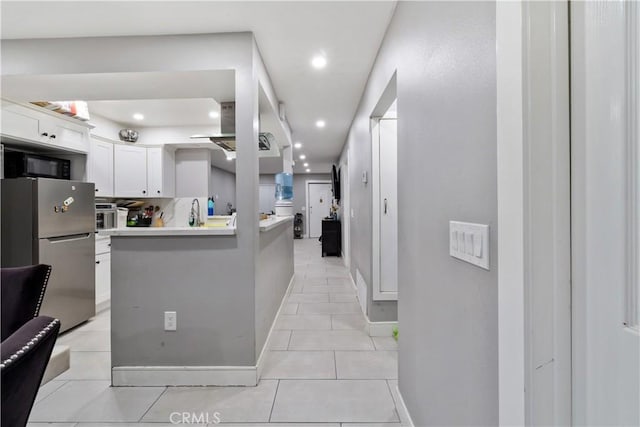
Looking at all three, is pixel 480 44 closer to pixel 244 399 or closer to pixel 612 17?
pixel 612 17

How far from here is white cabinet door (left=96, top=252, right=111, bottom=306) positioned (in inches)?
130

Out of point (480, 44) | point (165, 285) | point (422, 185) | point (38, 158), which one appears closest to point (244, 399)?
point (165, 285)

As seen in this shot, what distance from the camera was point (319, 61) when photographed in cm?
238

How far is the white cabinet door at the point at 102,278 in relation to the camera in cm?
330

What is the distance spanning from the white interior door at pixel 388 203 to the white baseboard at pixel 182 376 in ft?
4.59

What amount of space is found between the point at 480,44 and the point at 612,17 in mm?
319

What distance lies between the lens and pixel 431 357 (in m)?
1.21

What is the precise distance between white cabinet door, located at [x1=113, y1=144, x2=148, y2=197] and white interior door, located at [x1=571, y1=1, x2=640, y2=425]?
485 cm

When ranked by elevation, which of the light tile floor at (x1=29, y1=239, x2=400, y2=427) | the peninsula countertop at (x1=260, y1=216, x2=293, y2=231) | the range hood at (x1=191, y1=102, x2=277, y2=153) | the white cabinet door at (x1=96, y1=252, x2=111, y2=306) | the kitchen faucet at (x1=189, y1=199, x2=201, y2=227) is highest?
the range hood at (x1=191, y1=102, x2=277, y2=153)

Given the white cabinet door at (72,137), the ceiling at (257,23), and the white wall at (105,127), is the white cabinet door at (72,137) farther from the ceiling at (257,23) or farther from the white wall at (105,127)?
the ceiling at (257,23)

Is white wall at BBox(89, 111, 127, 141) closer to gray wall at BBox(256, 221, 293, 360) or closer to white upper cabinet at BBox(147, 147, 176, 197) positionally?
white upper cabinet at BBox(147, 147, 176, 197)

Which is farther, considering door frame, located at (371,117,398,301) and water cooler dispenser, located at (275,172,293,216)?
water cooler dispenser, located at (275,172,293,216)

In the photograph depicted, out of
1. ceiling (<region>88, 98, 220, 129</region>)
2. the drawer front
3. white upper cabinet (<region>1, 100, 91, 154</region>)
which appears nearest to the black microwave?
white upper cabinet (<region>1, 100, 91, 154</region>)

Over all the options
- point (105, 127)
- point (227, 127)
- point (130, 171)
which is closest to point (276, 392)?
point (227, 127)
